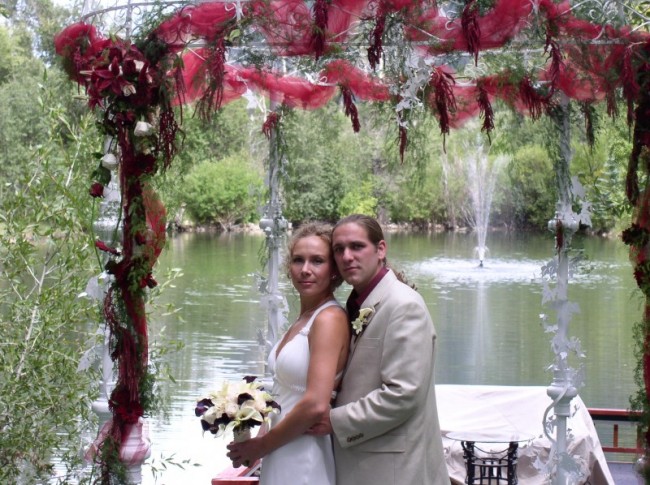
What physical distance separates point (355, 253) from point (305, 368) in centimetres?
37

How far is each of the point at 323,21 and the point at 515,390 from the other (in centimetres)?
298

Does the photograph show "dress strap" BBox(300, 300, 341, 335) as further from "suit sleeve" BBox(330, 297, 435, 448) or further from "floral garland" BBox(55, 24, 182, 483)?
"floral garland" BBox(55, 24, 182, 483)

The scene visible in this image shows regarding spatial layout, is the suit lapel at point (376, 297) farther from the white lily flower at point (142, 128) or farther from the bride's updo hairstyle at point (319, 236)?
the white lily flower at point (142, 128)

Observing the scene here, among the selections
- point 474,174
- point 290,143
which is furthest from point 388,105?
point 474,174

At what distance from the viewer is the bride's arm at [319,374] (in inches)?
124

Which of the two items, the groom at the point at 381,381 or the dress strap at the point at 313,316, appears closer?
the groom at the point at 381,381

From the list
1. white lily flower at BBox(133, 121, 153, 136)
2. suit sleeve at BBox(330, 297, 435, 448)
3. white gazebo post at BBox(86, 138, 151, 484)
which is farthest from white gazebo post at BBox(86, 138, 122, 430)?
suit sleeve at BBox(330, 297, 435, 448)

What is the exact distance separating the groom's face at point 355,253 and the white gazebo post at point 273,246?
2.37m

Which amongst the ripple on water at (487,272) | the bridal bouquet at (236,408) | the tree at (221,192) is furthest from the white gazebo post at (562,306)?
the tree at (221,192)

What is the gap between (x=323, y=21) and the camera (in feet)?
13.6

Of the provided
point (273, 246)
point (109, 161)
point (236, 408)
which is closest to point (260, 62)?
point (109, 161)

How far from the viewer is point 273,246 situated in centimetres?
571

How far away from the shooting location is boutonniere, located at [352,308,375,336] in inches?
126

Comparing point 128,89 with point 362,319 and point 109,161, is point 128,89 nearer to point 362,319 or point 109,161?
point 109,161
